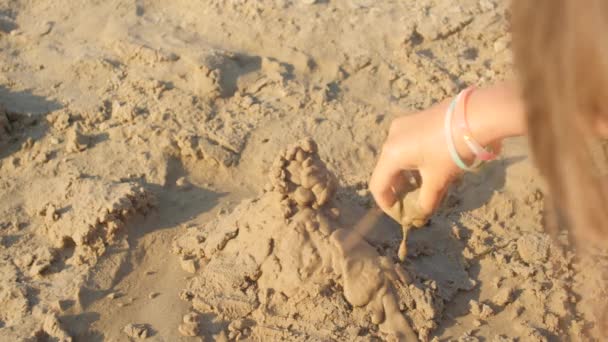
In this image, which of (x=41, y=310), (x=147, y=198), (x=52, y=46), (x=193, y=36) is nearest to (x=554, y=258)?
(x=147, y=198)

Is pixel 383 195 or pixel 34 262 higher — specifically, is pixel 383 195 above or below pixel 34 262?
above

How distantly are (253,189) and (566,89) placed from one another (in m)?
2.49

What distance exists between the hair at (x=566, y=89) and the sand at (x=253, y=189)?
0.97 m

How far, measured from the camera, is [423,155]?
1842 mm

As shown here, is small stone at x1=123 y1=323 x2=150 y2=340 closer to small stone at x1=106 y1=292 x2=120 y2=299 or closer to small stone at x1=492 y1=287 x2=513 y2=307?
small stone at x1=106 y1=292 x2=120 y2=299

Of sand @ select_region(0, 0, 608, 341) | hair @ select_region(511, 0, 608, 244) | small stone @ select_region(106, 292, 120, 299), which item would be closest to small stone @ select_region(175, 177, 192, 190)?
sand @ select_region(0, 0, 608, 341)

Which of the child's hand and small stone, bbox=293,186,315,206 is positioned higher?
the child's hand

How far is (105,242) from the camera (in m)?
3.10

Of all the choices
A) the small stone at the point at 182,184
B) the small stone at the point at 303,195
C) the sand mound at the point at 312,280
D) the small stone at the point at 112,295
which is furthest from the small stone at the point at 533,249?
the small stone at the point at 112,295

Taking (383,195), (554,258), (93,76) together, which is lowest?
(554,258)

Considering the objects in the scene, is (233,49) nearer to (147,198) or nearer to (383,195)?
(147,198)

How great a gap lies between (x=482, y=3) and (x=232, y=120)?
1941 millimetres

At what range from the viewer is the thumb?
6.25 feet

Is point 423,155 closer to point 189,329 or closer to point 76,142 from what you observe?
point 189,329
